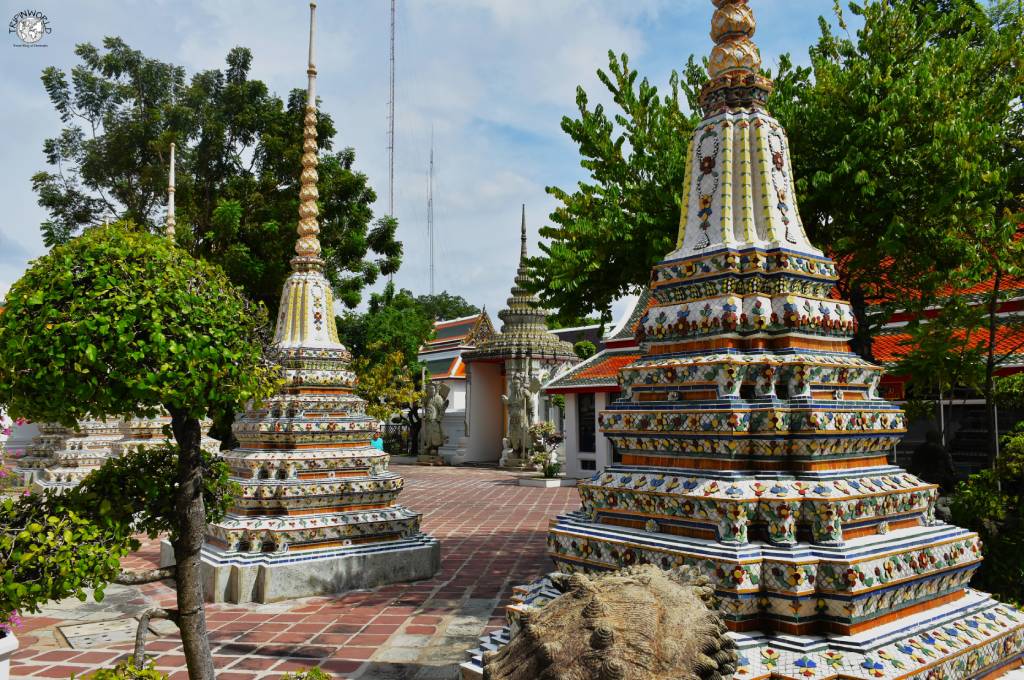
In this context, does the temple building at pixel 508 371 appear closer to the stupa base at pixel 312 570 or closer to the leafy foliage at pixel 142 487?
the stupa base at pixel 312 570

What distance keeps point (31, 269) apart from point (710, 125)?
4.05 metres

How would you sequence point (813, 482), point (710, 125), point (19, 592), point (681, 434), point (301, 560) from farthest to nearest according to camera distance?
point (301, 560)
point (710, 125)
point (681, 434)
point (813, 482)
point (19, 592)

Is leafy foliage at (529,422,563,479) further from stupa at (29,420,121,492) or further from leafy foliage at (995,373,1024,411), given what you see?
leafy foliage at (995,373,1024,411)

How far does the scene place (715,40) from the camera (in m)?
5.04

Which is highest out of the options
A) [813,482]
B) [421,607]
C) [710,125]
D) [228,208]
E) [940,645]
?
[228,208]

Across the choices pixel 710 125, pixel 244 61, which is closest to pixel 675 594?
pixel 710 125

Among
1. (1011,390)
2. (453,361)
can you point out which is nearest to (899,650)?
(1011,390)

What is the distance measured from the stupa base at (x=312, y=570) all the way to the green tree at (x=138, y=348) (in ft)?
11.9


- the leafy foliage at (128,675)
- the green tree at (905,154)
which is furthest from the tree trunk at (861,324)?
the leafy foliage at (128,675)

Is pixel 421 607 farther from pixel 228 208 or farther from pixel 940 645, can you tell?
pixel 228 208

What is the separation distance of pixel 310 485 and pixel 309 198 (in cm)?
355

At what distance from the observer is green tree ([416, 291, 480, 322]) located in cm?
6272

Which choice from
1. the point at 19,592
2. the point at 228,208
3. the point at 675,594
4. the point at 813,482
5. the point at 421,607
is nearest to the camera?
the point at 19,592

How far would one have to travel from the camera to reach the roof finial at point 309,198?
29.2 ft
